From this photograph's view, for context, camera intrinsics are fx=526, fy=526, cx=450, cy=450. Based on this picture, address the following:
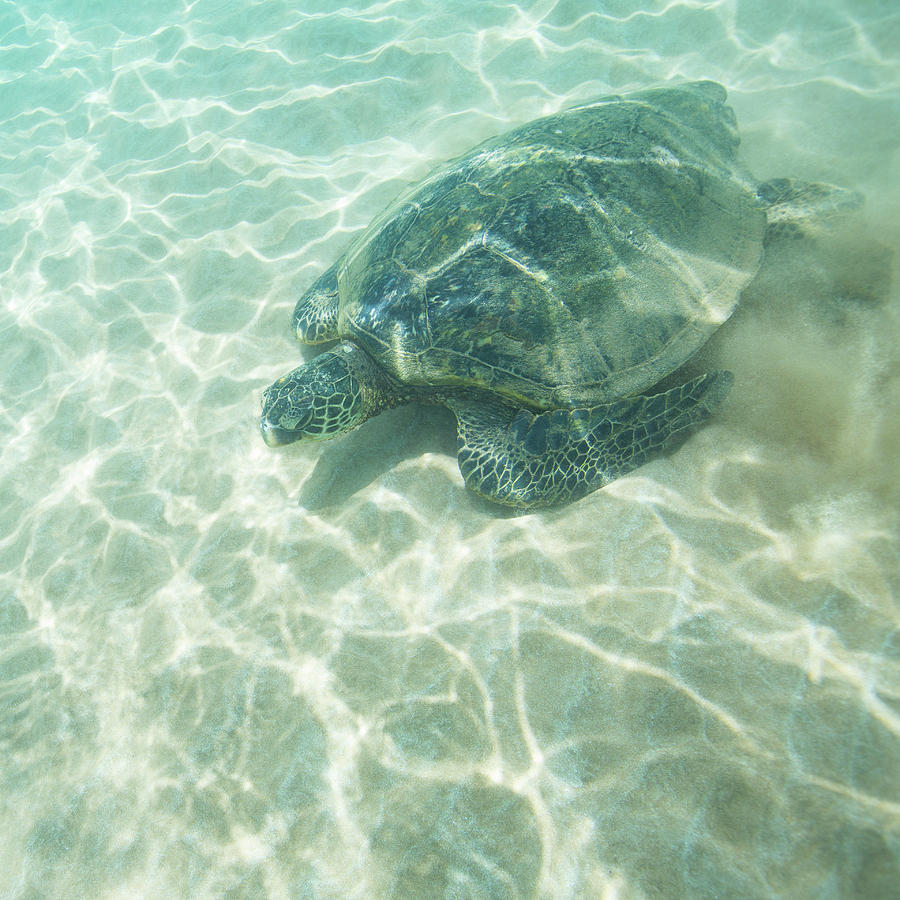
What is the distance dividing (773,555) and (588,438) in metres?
1.13

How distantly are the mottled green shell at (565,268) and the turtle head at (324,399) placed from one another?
7.6 inches

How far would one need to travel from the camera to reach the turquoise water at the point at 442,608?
221 cm

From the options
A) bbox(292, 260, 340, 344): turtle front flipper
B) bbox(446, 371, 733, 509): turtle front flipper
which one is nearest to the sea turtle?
bbox(446, 371, 733, 509): turtle front flipper

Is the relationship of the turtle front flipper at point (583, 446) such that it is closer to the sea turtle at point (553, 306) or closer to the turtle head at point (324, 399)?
the sea turtle at point (553, 306)

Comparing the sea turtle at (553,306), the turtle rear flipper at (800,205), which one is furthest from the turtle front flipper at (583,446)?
the turtle rear flipper at (800,205)

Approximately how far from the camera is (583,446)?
318 centimetres

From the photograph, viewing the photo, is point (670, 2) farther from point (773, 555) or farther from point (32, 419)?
point (32, 419)

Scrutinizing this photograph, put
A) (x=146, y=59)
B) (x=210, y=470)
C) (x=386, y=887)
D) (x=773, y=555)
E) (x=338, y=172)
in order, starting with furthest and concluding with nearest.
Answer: (x=146, y=59), (x=338, y=172), (x=210, y=470), (x=773, y=555), (x=386, y=887)

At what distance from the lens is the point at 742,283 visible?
3449mm

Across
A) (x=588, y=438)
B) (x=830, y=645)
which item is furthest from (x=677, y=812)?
(x=588, y=438)

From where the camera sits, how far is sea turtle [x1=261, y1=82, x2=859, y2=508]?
318 cm

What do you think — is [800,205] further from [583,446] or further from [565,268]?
[583,446]

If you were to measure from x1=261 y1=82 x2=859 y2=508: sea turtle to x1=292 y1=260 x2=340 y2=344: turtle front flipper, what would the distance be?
46 cm

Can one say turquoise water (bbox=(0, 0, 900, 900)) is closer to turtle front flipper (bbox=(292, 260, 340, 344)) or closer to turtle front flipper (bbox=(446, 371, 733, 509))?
turtle front flipper (bbox=(446, 371, 733, 509))
